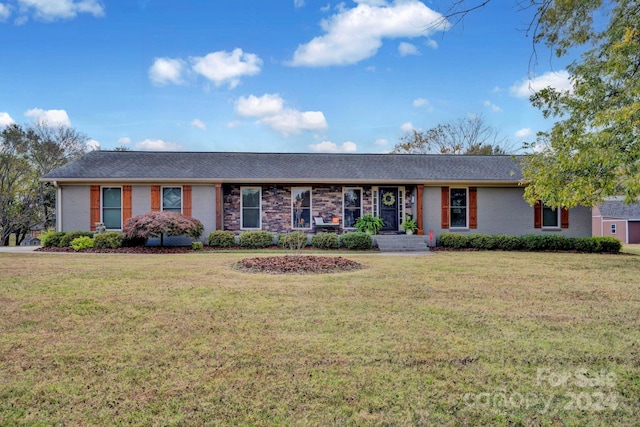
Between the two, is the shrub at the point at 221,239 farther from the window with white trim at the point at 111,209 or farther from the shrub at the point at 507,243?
the shrub at the point at 507,243

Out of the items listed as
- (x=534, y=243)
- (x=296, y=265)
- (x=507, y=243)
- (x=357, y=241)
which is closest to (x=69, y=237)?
(x=296, y=265)

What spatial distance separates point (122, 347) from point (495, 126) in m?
31.6

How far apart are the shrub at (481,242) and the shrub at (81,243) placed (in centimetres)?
1362

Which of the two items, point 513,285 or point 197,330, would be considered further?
point 513,285

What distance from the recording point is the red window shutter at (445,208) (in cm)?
1547

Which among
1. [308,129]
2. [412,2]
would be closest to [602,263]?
[412,2]

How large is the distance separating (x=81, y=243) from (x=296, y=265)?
29.3ft

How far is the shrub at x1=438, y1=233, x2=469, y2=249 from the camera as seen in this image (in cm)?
1401

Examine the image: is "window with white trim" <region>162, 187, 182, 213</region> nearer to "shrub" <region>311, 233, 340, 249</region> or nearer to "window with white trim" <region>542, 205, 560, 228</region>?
"shrub" <region>311, 233, 340, 249</region>

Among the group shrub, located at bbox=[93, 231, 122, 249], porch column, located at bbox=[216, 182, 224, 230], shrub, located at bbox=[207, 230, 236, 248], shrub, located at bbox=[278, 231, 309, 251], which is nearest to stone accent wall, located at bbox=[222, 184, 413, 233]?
porch column, located at bbox=[216, 182, 224, 230]

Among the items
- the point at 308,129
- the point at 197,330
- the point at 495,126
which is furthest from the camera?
the point at 495,126

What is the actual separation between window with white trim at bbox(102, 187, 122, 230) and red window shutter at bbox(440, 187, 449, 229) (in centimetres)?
1293

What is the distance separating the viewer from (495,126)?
2977cm

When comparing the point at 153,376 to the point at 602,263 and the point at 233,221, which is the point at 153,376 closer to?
the point at 602,263
